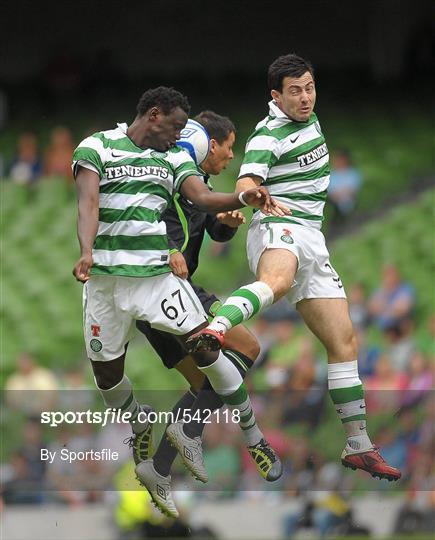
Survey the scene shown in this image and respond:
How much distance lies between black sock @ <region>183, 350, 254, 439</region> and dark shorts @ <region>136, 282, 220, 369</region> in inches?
9.6

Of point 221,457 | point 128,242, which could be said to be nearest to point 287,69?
point 128,242

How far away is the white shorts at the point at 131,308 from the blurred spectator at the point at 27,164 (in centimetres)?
824

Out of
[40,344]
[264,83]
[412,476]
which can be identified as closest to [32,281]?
[40,344]

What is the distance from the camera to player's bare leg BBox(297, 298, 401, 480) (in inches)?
356

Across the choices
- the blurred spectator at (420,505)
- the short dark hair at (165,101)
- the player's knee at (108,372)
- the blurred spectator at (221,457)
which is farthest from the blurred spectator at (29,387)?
the short dark hair at (165,101)

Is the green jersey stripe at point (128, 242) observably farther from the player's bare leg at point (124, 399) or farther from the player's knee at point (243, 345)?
the player's knee at point (243, 345)

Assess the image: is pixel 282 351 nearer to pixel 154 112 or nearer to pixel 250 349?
pixel 250 349

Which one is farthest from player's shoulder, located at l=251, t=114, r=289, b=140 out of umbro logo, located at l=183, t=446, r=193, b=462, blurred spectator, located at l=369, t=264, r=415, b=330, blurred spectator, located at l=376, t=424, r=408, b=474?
blurred spectator, located at l=369, t=264, r=415, b=330

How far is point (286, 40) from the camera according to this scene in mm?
19078

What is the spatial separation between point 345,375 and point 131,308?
1435 mm

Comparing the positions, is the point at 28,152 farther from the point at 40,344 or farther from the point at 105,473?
the point at 105,473

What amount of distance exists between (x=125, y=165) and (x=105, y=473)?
6083 millimetres

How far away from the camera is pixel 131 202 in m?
8.55

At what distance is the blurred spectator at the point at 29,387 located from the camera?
1548 centimetres
